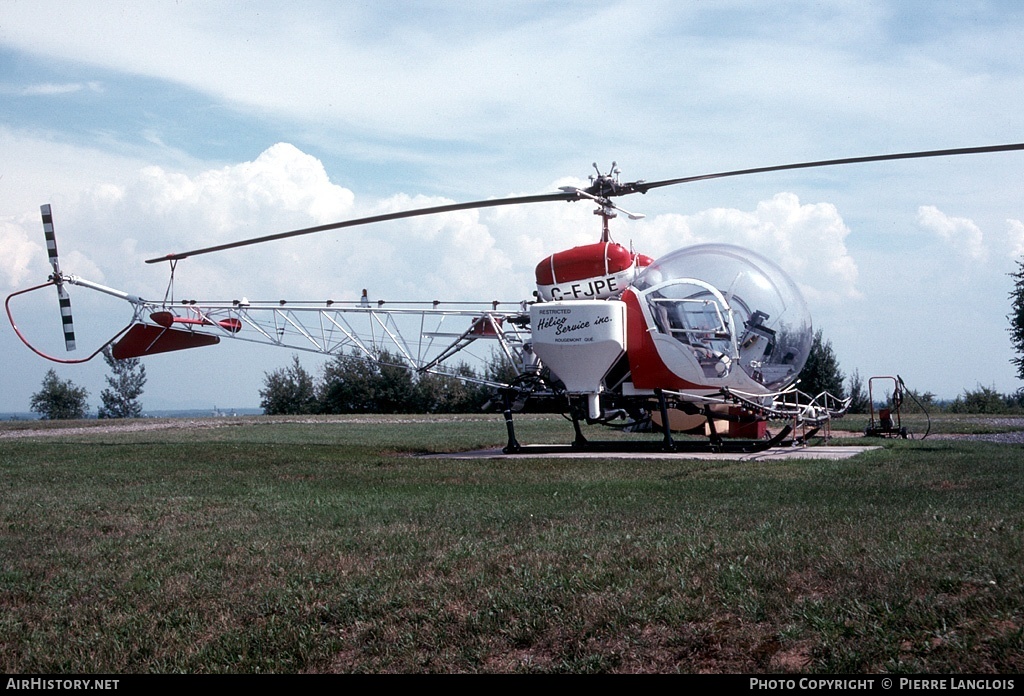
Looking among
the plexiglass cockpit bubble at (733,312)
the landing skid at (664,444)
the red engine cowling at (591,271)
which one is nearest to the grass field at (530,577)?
the plexiglass cockpit bubble at (733,312)

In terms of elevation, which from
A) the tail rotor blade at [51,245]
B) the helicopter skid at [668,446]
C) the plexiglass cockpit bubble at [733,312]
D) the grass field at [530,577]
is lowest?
the grass field at [530,577]

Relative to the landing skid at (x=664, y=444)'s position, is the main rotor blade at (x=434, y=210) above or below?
above

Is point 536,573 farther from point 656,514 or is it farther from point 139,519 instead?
point 139,519

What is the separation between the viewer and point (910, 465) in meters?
12.3

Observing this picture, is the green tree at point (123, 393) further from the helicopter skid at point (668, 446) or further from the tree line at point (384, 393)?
the helicopter skid at point (668, 446)

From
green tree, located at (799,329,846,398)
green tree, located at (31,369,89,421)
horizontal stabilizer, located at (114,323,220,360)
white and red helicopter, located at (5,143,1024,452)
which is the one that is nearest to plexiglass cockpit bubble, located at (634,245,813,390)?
white and red helicopter, located at (5,143,1024,452)

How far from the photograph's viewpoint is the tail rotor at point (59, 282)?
18.8 metres

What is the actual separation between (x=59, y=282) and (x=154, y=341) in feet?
7.36

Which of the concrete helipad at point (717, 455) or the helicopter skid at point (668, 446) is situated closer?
the concrete helipad at point (717, 455)

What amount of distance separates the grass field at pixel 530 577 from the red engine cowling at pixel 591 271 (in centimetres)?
569

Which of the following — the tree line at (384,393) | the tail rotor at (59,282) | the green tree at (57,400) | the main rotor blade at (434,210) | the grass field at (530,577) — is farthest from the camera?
the green tree at (57,400)

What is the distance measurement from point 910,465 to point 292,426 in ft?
67.7

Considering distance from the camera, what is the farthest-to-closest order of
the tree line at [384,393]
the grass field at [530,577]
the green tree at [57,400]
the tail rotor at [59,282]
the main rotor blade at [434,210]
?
the green tree at [57,400] → the tree line at [384,393] → the tail rotor at [59,282] → the main rotor blade at [434,210] → the grass field at [530,577]

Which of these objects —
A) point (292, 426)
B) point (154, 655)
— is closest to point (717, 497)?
point (154, 655)
